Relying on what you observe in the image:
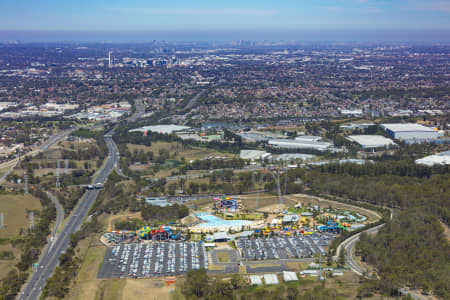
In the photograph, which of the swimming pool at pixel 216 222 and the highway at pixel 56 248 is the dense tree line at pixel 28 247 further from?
the swimming pool at pixel 216 222

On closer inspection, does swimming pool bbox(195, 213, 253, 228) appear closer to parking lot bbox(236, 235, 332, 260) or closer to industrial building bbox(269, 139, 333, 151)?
parking lot bbox(236, 235, 332, 260)

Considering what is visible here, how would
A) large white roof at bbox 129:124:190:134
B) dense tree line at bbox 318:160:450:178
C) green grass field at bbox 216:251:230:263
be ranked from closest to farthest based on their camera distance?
green grass field at bbox 216:251:230:263, dense tree line at bbox 318:160:450:178, large white roof at bbox 129:124:190:134

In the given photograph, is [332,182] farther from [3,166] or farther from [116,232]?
[3,166]

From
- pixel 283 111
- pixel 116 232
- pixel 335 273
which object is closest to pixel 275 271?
pixel 335 273

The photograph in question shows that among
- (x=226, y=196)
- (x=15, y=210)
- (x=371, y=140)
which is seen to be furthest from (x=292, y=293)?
(x=371, y=140)

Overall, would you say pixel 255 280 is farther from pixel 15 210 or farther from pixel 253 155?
pixel 253 155

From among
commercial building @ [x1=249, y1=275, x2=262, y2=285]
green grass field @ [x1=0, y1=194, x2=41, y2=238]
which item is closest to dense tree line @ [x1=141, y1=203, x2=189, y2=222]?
green grass field @ [x1=0, y1=194, x2=41, y2=238]
